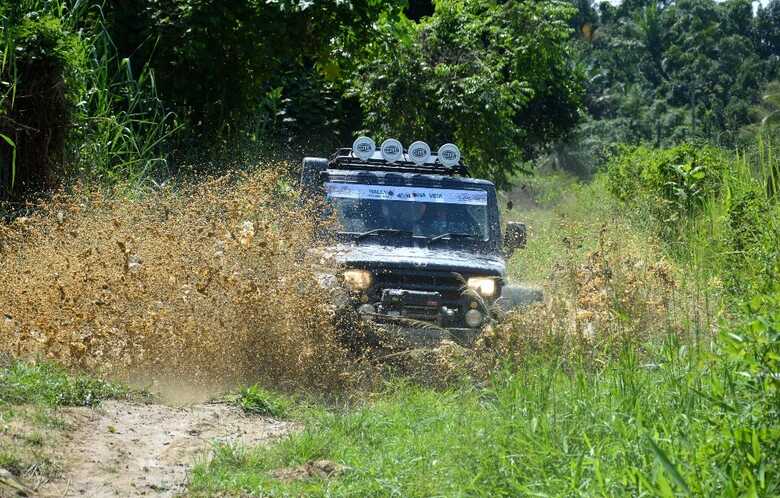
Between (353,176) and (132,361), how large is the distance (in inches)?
112

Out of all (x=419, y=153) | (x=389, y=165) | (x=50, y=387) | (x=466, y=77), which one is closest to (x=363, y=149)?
(x=389, y=165)

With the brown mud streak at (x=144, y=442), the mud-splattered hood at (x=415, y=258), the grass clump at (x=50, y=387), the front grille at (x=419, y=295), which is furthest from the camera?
the mud-splattered hood at (x=415, y=258)

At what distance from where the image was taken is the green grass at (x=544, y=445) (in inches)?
180

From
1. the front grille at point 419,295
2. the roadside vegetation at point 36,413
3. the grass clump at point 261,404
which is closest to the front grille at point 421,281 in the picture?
the front grille at point 419,295

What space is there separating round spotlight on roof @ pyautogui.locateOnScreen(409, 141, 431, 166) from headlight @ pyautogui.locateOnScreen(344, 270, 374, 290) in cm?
211

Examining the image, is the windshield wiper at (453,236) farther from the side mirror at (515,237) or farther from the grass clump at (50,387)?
the grass clump at (50,387)

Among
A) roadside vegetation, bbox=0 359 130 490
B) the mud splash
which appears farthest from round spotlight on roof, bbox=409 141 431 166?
roadside vegetation, bbox=0 359 130 490

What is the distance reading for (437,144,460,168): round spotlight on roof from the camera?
11.0 metres

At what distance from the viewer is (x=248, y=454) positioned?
6246 mm

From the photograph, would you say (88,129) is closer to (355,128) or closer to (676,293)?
(676,293)

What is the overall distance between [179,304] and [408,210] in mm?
2373

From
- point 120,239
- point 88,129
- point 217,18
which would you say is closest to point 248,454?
point 120,239

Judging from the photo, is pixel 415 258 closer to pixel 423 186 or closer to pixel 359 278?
pixel 359 278

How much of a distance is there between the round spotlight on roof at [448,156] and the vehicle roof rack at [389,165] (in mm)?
108
